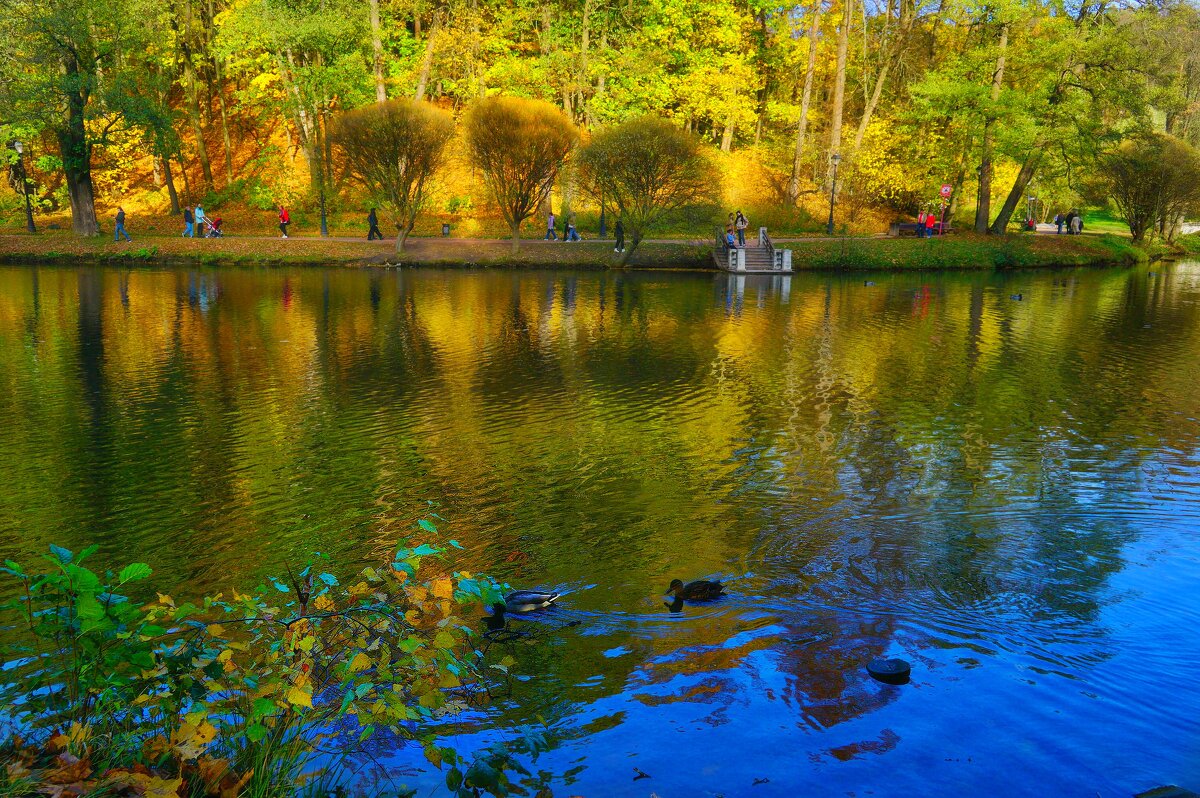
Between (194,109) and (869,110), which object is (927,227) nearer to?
(869,110)

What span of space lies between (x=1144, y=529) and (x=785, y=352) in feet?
37.3

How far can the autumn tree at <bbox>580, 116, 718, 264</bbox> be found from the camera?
38.9m

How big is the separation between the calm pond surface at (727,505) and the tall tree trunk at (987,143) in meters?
24.6

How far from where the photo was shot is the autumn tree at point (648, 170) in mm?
38906

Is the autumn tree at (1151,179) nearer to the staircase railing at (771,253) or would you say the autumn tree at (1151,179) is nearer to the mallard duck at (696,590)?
the staircase railing at (771,253)

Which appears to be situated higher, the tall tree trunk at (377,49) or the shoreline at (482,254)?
the tall tree trunk at (377,49)

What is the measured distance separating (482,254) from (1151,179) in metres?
36.6

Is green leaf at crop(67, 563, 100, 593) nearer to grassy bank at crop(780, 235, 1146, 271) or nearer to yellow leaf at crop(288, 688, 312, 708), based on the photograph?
yellow leaf at crop(288, 688, 312, 708)

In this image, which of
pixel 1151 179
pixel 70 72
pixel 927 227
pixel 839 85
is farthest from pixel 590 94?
pixel 1151 179

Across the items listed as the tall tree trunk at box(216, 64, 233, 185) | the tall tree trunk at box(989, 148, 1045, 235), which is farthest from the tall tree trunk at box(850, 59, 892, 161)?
the tall tree trunk at box(216, 64, 233, 185)

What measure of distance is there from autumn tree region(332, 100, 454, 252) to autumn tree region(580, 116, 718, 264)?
261 inches

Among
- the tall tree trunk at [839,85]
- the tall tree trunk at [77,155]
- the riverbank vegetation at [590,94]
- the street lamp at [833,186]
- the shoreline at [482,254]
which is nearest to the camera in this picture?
the tall tree trunk at [77,155]

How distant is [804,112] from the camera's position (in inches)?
2041

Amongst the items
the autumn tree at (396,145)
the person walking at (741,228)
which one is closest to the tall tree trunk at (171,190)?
the autumn tree at (396,145)
